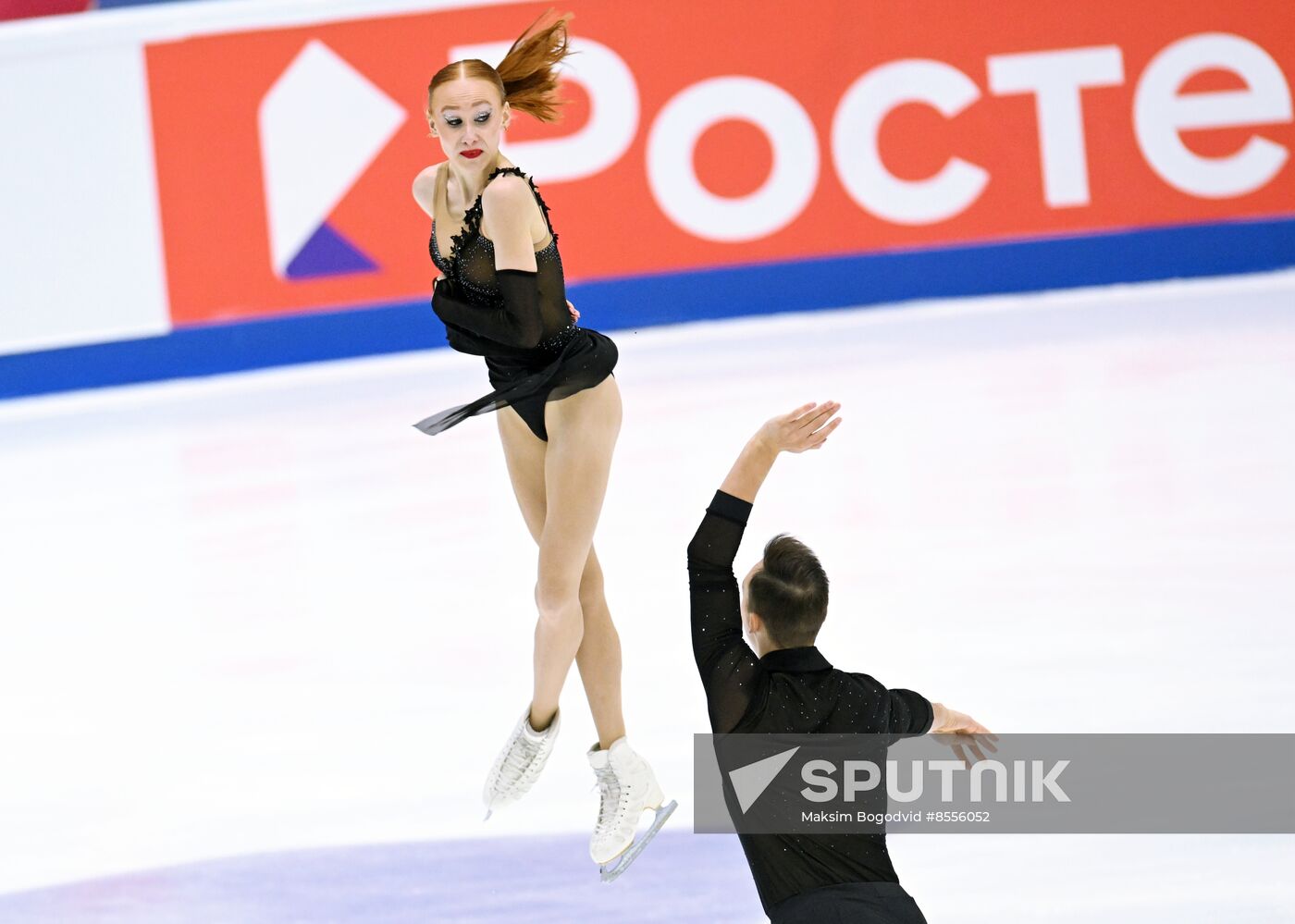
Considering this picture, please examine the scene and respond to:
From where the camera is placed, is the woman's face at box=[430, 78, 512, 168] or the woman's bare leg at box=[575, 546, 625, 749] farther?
the woman's bare leg at box=[575, 546, 625, 749]

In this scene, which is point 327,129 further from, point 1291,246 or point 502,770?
point 502,770

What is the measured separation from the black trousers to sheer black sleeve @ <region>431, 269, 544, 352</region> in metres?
0.98

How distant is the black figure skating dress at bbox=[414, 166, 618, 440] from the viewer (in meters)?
2.85

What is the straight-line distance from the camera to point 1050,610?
14.9 feet

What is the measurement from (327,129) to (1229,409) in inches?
188

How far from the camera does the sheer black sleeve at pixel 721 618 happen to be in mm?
2479

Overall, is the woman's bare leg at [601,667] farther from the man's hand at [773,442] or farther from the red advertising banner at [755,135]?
the red advertising banner at [755,135]

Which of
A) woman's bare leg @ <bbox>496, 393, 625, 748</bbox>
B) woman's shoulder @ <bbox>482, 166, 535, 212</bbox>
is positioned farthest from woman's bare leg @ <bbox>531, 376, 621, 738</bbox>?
woman's shoulder @ <bbox>482, 166, 535, 212</bbox>

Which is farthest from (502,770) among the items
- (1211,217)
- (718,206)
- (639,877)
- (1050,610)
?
(1211,217)

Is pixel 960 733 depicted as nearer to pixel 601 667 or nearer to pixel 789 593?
pixel 789 593

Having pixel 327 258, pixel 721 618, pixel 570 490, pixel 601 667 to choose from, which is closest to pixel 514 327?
pixel 570 490

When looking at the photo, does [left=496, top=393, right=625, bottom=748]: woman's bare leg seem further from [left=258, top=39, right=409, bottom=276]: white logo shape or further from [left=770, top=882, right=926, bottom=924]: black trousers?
[left=258, top=39, right=409, bottom=276]: white logo shape

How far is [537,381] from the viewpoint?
2959 millimetres

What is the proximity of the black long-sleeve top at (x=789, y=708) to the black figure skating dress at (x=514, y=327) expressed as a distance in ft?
1.89
